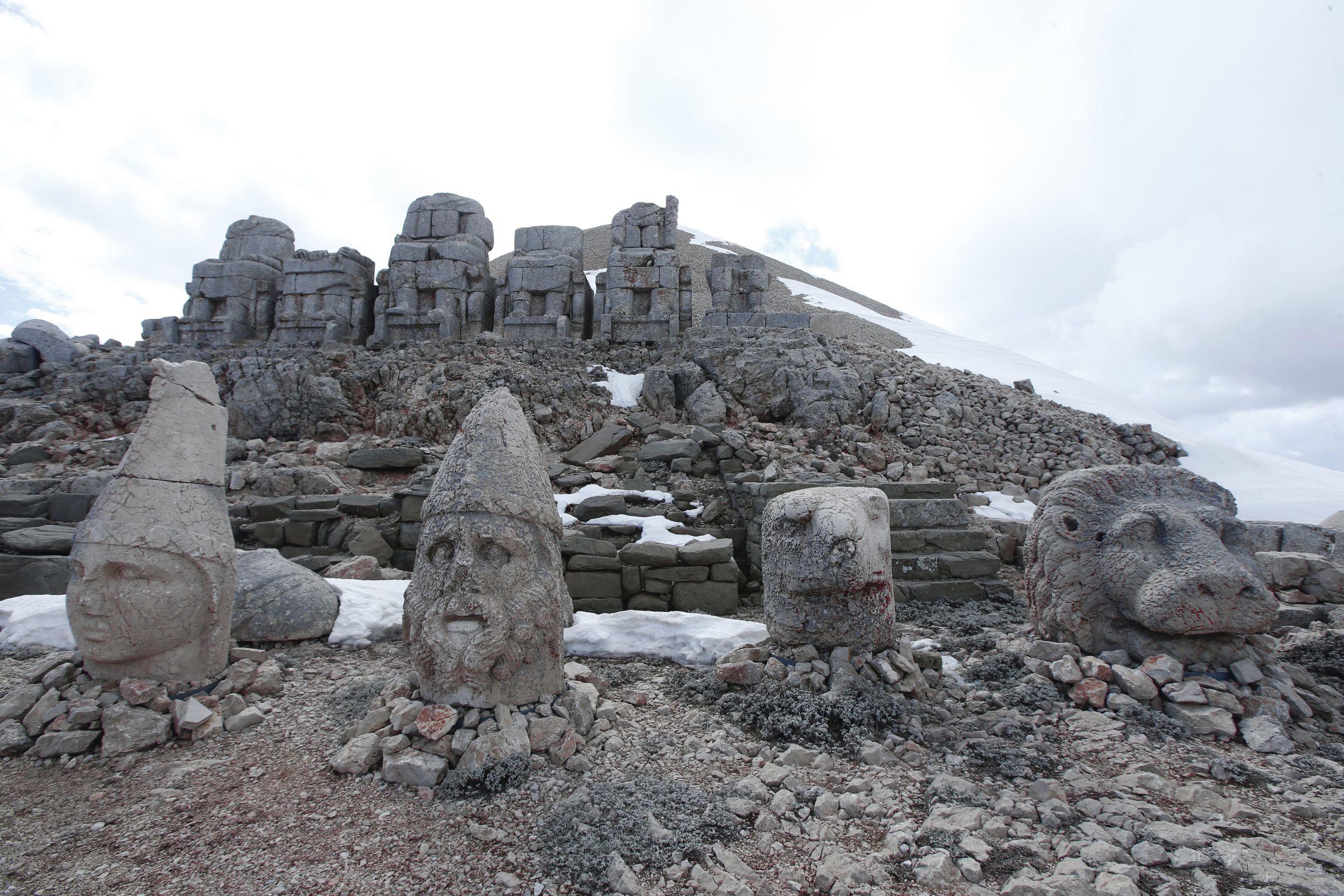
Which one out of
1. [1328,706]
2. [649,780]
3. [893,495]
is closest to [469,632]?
[649,780]

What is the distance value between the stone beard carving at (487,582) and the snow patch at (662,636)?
1271mm

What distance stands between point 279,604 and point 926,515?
616cm

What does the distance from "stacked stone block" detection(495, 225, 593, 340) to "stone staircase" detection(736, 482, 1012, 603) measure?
27.3 feet

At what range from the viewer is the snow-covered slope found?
9961 mm

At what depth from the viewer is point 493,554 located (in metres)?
3.31

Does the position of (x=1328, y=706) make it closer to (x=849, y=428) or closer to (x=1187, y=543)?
(x=1187, y=543)

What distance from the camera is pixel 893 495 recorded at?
24.8 ft

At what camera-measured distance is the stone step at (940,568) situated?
6629mm

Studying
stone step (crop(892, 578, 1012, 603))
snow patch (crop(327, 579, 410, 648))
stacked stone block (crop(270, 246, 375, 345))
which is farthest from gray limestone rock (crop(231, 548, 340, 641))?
stacked stone block (crop(270, 246, 375, 345))

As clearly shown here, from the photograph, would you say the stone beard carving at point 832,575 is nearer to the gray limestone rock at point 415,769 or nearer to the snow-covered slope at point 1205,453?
the gray limestone rock at point 415,769

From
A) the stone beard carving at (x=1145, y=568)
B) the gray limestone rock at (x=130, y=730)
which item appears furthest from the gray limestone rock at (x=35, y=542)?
the stone beard carving at (x=1145, y=568)

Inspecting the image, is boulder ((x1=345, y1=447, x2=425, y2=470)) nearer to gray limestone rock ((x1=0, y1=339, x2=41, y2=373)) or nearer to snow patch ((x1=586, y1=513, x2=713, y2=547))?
snow patch ((x1=586, y1=513, x2=713, y2=547))

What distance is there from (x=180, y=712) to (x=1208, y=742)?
17.7 feet

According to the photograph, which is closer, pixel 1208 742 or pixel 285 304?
pixel 1208 742
